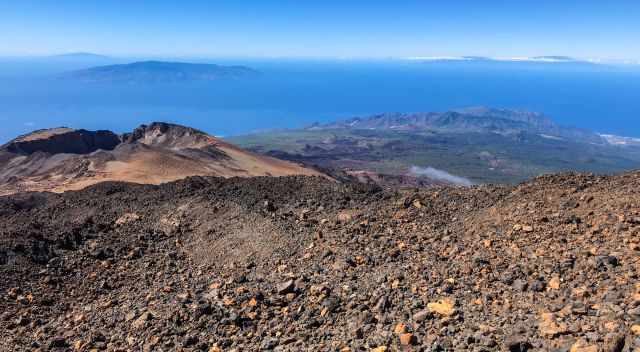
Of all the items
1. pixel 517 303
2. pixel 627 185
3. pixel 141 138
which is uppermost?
pixel 627 185

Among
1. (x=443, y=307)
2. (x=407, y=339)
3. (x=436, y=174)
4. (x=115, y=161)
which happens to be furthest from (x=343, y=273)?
(x=436, y=174)

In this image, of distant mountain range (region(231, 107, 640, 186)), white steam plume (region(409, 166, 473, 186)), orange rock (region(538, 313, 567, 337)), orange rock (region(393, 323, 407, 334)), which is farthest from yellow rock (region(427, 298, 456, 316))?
white steam plume (region(409, 166, 473, 186))

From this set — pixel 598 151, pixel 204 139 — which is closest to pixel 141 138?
pixel 204 139

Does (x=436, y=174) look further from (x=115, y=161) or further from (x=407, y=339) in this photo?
(x=407, y=339)

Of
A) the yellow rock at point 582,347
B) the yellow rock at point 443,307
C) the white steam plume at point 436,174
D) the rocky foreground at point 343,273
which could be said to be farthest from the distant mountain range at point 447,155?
the yellow rock at point 582,347

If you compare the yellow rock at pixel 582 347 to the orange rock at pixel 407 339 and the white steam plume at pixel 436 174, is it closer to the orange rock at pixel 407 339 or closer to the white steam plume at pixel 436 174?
the orange rock at pixel 407 339

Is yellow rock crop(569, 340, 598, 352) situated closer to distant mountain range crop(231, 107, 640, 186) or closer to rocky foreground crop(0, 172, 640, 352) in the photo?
rocky foreground crop(0, 172, 640, 352)

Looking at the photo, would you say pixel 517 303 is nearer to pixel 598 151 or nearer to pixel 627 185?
pixel 627 185

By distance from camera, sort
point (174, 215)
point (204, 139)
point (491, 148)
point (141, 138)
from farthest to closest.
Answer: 1. point (491, 148)
2. point (141, 138)
3. point (204, 139)
4. point (174, 215)
